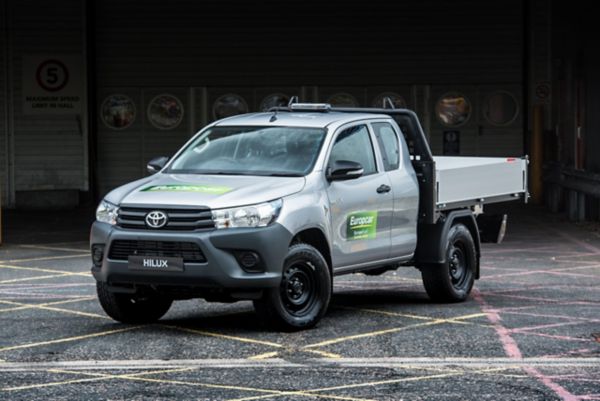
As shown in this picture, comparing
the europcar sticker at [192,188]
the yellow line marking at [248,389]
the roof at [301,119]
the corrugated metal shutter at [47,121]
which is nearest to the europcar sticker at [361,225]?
the roof at [301,119]

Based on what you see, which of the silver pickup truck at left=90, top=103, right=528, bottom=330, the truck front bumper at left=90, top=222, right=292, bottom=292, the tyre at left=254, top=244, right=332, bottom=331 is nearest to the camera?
the truck front bumper at left=90, top=222, right=292, bottom=292

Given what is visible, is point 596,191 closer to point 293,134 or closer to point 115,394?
point 293,134

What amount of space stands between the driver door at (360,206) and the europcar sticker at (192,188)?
3.26 ft

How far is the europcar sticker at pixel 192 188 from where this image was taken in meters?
11.4

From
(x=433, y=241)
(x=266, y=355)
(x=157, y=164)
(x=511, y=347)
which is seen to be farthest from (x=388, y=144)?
(x=266, y=355)

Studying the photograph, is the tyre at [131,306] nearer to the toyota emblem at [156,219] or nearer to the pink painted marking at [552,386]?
the toyota emblem at [156,219]

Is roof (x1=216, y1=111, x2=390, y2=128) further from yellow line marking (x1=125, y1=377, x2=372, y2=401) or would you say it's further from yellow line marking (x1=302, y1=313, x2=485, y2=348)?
yellow line marking (x1=125, y1=377, x2=372, y2=401)

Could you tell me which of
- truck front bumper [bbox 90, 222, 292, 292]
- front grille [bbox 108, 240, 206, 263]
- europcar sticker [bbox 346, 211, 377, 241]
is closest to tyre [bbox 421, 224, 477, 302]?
europcar sticker [bbox 346, 211, 377, 241]

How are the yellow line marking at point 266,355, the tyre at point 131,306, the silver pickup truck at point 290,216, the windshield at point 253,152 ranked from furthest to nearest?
1. the windshield at point 253,152
2. the tyre at point 131,306
3. the silver pickup truck at point 290,216
4. the yellow line marking at point 266,355

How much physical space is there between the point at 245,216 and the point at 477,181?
3.69 meters

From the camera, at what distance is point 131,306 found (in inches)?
476

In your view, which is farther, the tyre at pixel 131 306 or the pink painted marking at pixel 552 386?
the tyre at pixel 131 306

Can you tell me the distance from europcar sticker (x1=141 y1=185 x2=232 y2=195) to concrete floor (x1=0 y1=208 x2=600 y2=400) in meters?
1.12

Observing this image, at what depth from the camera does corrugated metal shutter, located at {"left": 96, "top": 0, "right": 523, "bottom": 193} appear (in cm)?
3142
